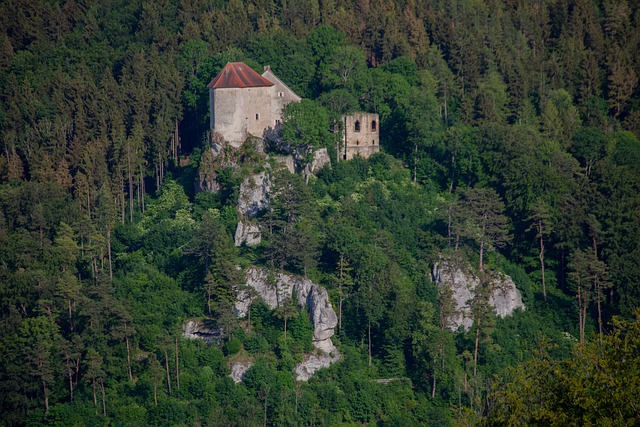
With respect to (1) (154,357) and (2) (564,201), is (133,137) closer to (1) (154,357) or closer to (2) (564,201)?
(1) (154,357)

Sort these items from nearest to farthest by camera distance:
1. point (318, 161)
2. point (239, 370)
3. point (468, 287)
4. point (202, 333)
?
point (239, 370) < point (202, 333) < point (468, 287) < point (318, 161)

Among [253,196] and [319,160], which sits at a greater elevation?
[319,160]

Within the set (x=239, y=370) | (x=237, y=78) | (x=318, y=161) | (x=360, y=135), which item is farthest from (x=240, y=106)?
(x=239, y=370)

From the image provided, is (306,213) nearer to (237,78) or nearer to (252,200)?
(252,200)

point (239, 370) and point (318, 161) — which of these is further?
point (318, 161)

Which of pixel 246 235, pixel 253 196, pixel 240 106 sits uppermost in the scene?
pixel 240 106

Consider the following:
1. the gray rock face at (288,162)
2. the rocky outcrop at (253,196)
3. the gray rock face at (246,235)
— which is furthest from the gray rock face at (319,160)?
the gray rock face at (246,235)

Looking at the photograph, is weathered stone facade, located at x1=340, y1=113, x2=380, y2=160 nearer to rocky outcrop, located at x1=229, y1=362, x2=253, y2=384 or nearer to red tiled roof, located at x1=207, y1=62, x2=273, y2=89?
red tiled roof, located at x1=207, y1=62, x2=273, y2=89

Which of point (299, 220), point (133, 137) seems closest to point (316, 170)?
point (299, 220)
